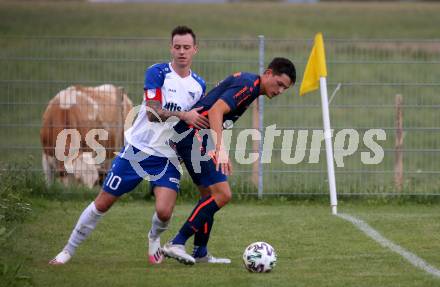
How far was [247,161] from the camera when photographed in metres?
14.7

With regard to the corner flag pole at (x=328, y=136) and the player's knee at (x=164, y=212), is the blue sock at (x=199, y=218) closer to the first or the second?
the player's knee at (x=164, y=212)

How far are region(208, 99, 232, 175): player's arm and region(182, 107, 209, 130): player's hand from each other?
0.65 ft

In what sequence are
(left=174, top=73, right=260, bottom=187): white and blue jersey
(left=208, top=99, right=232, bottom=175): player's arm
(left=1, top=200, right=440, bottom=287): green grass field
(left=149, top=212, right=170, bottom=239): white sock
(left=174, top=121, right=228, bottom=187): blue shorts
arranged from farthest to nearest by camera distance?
(left=149, top=212, right=170, bottom=239): white sock, (left=174, top=121, right=228, bottom=187): blue shorts, (left=174, top=73, right=260, bottom=187): white and blue jersey, (left=208, top=99, right=232, bottom=175): player's arm, (left=1, top=200, right=440, bottom=287): green grass field

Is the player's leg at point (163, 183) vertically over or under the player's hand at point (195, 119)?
under

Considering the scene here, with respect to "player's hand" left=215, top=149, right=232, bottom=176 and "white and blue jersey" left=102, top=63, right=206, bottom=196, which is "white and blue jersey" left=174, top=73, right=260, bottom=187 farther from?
"player's hand" left=215, top=149, right=232, bottom=176

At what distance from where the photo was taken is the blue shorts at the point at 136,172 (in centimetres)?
905

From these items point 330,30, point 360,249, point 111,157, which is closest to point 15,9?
point 330,30

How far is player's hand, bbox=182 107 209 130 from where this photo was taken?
8.90m

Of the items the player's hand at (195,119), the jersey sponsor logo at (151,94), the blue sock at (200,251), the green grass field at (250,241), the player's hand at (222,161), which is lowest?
the green grass field at (250,241)

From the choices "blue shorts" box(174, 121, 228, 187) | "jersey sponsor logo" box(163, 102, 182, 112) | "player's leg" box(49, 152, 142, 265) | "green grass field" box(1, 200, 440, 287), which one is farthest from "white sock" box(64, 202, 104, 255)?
"jersey sponsor logo" box(163, 102, 182, 112)

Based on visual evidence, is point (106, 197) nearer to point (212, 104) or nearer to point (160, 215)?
point (160, 215)

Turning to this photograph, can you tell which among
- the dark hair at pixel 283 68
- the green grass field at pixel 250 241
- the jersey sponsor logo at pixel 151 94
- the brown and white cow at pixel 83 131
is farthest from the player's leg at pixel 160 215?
the brown and white cow at pixel 83 131

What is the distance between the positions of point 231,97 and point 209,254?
167cm

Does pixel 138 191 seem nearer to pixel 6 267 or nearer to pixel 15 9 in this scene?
pixel 6 267
